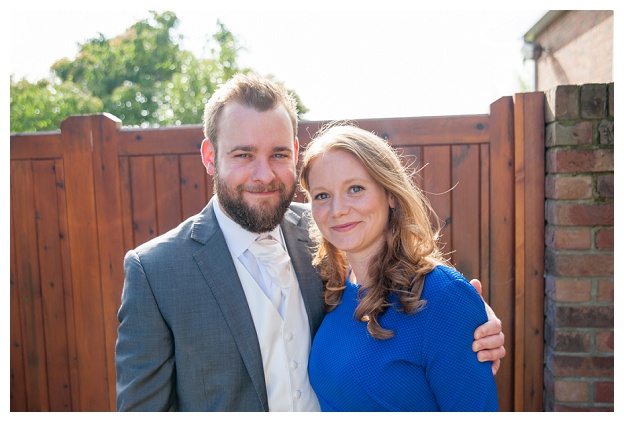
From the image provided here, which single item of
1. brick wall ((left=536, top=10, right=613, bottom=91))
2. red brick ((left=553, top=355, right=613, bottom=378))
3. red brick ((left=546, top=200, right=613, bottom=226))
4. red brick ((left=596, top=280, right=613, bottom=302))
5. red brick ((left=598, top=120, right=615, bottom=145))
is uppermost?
brick wall ((left=536, top=10, right=613, bottom=91))

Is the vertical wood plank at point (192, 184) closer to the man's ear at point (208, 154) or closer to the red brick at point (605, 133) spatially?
the man's ear at point (208, 154)

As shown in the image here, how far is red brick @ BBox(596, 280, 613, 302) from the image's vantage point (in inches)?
96.7

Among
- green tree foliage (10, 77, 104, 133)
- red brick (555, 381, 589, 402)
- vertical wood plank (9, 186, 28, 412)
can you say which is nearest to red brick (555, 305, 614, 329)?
red brick (555, 381, 589, 402)

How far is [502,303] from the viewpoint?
8.81 ft

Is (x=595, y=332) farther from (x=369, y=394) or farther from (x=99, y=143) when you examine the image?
(x=99, y=143)

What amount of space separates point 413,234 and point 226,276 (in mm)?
679

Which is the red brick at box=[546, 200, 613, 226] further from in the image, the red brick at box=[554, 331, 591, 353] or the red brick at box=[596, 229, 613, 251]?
the red brick at box=[554, 331, 591, 353]

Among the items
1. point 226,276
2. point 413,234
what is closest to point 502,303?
point 413,234

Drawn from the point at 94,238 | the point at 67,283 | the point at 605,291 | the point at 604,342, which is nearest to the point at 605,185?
the point at 605,291

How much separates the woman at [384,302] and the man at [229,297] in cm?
11

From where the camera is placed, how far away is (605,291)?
8.09 feet

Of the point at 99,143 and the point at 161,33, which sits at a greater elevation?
the point at 161,33

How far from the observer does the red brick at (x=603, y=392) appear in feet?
8.18

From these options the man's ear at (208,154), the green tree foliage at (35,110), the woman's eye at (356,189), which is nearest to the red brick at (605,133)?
the woman's eye at (356,189)
